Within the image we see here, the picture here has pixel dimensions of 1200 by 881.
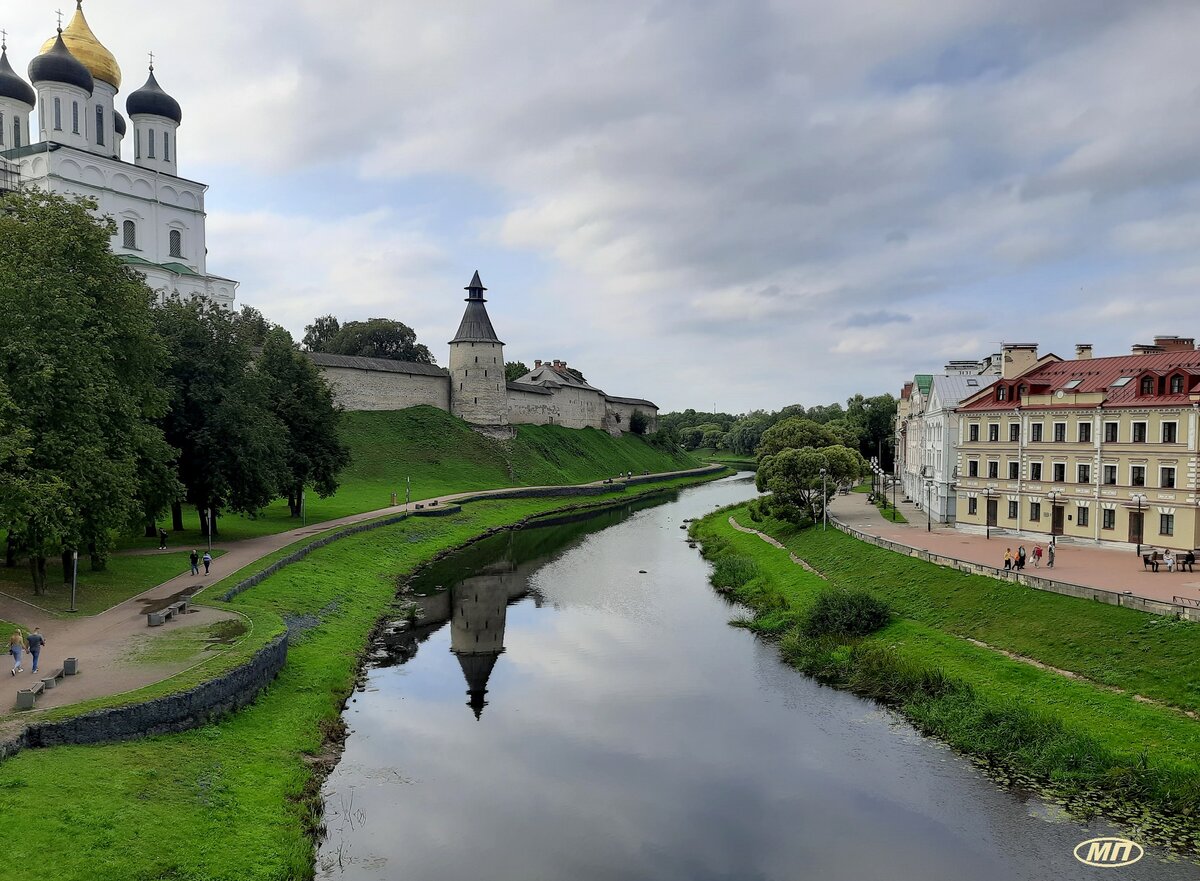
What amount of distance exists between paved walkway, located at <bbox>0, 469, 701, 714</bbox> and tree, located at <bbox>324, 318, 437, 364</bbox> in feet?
215

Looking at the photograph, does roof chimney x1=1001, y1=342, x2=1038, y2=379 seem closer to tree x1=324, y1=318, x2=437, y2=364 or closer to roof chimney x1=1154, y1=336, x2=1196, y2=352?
roof chimney x1=1154, y1=336, x2=1196, y2=352

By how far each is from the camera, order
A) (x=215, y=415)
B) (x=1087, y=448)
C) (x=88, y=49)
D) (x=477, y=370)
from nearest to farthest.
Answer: (x=1087, y=448)
(x=215, y=415)
(x=88, y=49)
(x=477, y=370)

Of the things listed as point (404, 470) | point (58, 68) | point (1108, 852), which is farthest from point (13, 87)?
point (1108, 852)

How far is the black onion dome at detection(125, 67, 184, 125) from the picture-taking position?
60719mm

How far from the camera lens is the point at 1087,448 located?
32250 millimetres

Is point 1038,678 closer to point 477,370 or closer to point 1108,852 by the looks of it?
point 1108,852

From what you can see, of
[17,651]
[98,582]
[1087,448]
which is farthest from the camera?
[1087,448]

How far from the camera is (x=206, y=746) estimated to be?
15672 millimetres

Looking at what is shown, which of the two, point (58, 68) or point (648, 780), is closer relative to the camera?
point (648, 780)

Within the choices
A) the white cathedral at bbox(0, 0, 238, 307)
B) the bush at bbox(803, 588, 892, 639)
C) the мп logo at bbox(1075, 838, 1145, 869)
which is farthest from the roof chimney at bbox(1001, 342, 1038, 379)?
the white cathedral at bbox(0, 0, 238, 307)

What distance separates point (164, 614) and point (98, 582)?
219 inches

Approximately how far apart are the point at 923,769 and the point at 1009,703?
10.0 feet

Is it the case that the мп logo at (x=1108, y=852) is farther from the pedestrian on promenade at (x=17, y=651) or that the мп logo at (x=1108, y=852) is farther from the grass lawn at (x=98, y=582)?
the grass lawn at (x=98, y=582)

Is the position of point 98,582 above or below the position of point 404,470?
below
